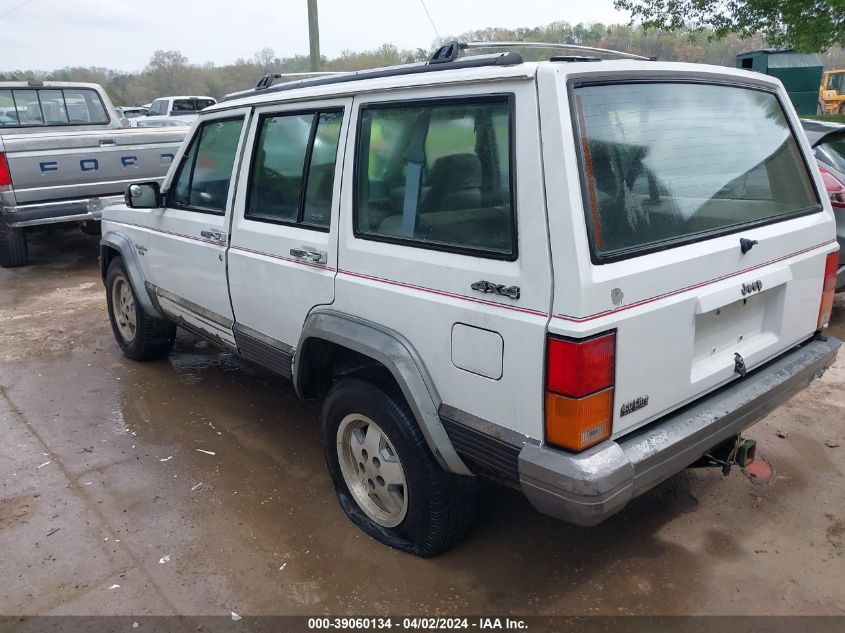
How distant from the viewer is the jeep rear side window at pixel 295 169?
3051mm

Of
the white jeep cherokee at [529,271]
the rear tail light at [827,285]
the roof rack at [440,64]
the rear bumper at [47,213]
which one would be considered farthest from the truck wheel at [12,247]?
the rear tail light at [827,285]

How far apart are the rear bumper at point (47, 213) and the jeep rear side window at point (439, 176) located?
19.0 ft

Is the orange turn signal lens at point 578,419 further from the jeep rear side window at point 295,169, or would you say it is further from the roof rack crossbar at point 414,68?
the jeep rear side window at point 295,169

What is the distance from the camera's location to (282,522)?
326cm

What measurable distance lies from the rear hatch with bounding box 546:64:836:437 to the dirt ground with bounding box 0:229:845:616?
82 centimetres

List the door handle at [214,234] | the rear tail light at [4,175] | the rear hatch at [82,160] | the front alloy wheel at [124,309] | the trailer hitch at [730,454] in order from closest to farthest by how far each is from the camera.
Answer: the trailer hitch at [730,454] → the door handle at [214,234] → the front alloy wheel at [124,309] → the rear tail light at [4,175] → the rear hatch at [82,160]

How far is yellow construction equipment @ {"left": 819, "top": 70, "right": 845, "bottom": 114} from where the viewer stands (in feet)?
93.3

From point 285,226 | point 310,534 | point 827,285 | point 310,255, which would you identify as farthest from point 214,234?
point 827,285

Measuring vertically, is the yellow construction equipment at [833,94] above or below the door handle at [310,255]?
above

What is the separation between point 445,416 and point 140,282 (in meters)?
3.13

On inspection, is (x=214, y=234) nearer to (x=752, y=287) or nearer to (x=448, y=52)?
(x=448, y=52)

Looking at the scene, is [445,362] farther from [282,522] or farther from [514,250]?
[282,522]

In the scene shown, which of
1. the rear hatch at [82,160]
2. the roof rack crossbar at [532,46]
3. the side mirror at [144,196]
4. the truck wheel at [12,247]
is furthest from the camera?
the truck wheel at [12,247]

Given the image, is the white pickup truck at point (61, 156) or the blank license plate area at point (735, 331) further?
the white pickup truck at point (61, 156)
